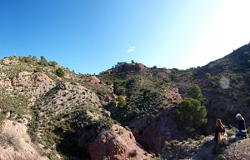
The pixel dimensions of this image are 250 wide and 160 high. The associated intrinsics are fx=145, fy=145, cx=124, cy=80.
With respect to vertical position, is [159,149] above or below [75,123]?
below

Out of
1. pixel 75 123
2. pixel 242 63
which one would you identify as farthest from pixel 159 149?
pixel 242 63

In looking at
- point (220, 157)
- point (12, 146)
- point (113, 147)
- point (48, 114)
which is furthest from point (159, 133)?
point (12, 146)

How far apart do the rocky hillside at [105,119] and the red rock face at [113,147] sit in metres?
0.11

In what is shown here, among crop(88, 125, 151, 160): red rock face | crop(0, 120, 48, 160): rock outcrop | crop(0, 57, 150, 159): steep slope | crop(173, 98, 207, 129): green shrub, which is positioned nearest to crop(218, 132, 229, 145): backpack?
crop(88, 125, 151, 160): red rock face

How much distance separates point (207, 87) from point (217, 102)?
6.78m

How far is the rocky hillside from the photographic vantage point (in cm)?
1267

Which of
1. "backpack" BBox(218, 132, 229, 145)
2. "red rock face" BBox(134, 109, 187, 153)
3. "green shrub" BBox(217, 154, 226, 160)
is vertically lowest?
"red rock face" BBox(134, 109, 187, 153)

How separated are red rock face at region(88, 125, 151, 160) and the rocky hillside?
0.35 ft

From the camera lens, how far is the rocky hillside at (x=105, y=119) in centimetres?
1267

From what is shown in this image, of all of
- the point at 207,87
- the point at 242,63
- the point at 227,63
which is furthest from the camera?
the point at 227,63

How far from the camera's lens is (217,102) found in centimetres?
2933

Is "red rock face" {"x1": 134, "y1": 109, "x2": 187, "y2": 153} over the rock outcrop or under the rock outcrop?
under

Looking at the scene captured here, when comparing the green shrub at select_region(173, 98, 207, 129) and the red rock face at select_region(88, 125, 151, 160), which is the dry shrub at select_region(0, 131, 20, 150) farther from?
the green shrub at select_region(173, 98, 207, 129)

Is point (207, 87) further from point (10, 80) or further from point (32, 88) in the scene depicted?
point (10, 80)
